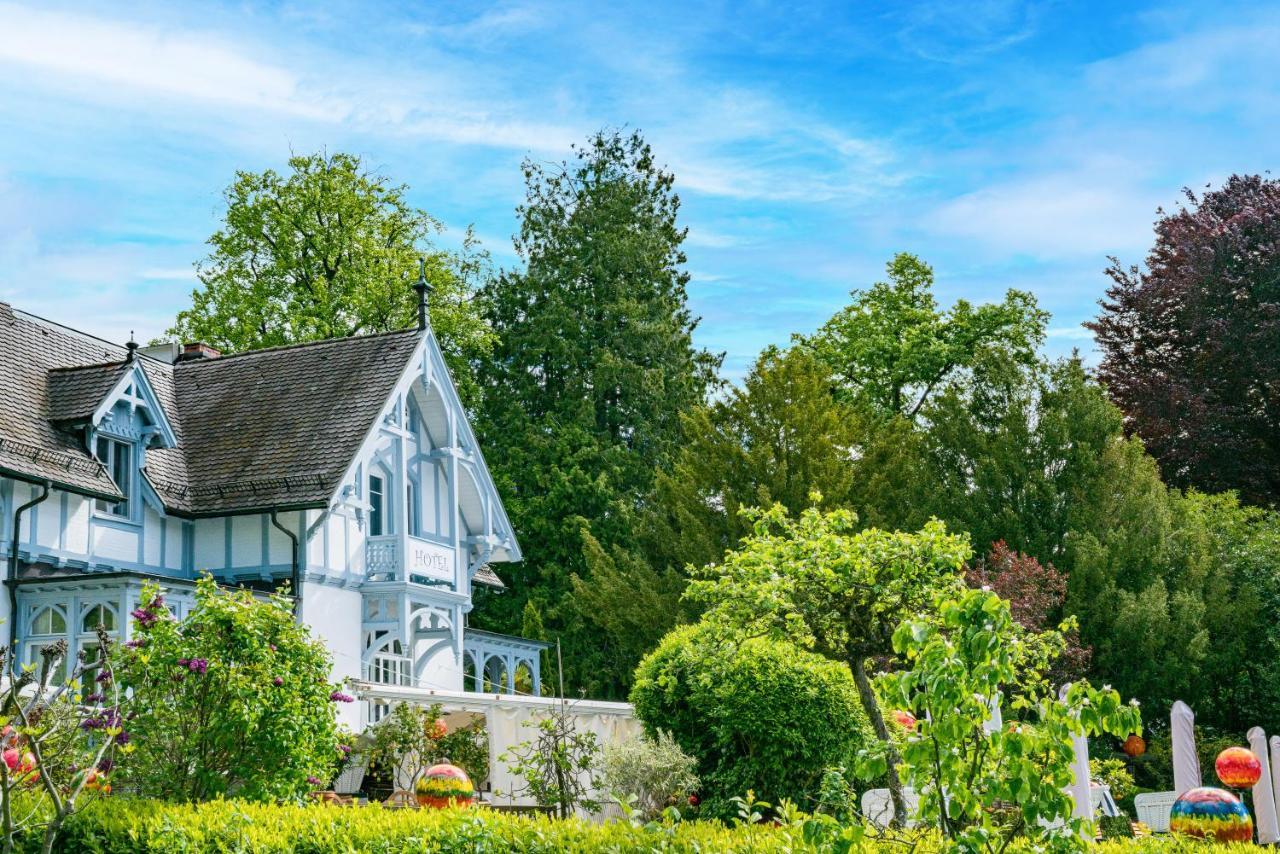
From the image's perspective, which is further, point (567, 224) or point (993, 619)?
point (567, 224)

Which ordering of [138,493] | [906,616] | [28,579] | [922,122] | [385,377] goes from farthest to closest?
[385,377], [138,493], [28,579], [906,616], [922,122]

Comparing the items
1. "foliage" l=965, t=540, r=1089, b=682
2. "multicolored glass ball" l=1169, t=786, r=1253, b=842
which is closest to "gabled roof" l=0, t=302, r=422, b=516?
"foliage" l=965, t=540, r=1089, b=682

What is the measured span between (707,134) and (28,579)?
492 inches

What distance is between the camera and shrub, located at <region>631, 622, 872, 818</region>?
55.2 ft

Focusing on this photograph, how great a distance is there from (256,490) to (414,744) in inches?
280

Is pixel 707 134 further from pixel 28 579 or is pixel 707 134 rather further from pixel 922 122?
pixel 28 579

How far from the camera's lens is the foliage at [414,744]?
738 inches

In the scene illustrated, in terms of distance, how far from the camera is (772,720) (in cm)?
1681

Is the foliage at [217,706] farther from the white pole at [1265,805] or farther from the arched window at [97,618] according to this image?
the white pole at [1265,805]

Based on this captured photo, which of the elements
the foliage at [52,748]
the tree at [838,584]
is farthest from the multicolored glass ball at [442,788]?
the foliage at [52,748]

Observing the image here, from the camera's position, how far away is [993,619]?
6.38 metres

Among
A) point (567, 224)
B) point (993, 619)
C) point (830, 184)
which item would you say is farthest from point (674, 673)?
point (567, 224)

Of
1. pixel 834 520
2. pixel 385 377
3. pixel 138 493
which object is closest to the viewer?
pixel 834 520

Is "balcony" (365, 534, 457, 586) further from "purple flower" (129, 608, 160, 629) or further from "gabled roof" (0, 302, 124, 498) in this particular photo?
"purple flower" (129, 608, 160, 629)
